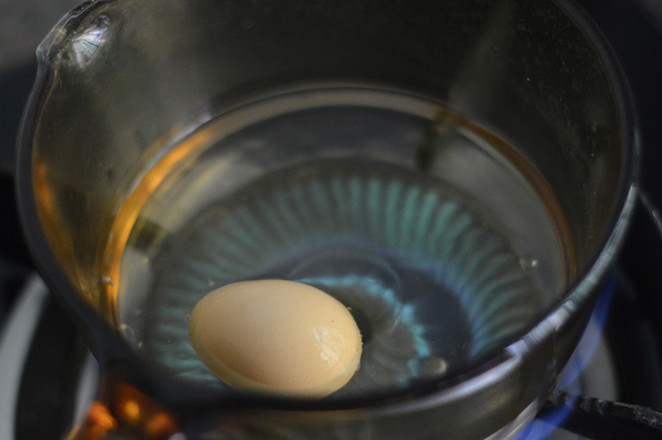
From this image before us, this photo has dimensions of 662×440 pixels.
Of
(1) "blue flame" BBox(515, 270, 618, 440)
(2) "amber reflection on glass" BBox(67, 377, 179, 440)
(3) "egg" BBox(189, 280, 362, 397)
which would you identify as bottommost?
(2) "amber reflection on glass" BBox(67, 377, 179, 440)

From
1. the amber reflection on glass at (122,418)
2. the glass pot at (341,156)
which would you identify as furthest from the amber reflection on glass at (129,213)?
the amber reflection on glass at (122,418)

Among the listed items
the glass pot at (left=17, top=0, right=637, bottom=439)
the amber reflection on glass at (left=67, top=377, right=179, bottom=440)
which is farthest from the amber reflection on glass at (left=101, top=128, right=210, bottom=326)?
the amber reflection on glass at (left=67, top=377, right=179, bottom=440)

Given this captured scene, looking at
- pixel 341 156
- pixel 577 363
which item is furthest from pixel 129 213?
pixel 577 363

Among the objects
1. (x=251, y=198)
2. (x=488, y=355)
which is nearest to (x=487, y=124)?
(x=251, y=198)

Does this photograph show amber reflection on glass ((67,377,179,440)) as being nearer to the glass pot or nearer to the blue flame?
the glass pot

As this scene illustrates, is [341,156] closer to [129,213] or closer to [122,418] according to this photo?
[129,213]

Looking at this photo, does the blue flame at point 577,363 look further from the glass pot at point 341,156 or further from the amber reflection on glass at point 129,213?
the amber reflection on glass at point 129,213
